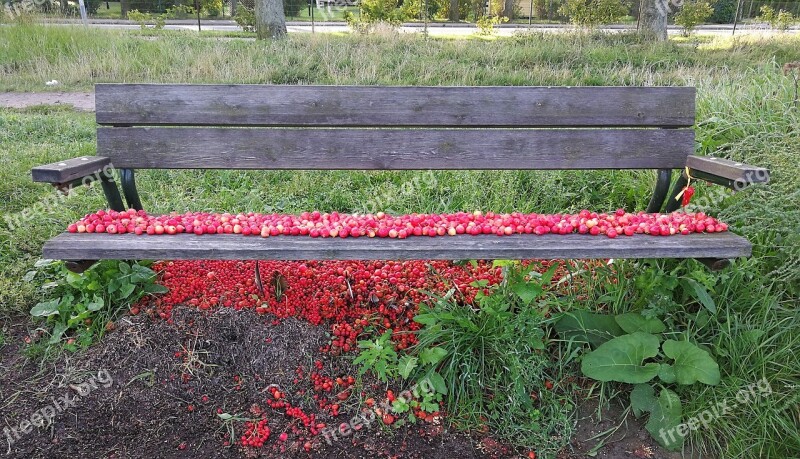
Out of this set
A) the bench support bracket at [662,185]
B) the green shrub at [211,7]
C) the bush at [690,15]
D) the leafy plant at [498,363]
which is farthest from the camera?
the green shrub at [211,7]

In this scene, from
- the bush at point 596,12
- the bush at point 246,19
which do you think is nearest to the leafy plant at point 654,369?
the bush at point 596,12

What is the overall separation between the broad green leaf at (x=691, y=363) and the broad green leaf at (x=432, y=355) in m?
0.91

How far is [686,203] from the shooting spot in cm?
275

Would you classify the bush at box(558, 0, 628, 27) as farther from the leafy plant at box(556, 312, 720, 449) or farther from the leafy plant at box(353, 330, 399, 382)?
the leafy plant at box(353, 330, 399, 382)

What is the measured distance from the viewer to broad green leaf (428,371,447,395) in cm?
238

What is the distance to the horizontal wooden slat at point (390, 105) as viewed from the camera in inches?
112

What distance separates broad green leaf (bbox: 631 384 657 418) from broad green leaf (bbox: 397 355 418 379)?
91cm

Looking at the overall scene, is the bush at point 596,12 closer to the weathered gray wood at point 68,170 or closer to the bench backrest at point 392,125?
the bench backrest at point 392,125

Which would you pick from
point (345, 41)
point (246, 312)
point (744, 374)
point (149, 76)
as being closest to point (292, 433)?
point (246, 312)

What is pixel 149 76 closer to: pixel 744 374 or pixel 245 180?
pixel 245 180

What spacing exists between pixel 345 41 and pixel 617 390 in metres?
8.76

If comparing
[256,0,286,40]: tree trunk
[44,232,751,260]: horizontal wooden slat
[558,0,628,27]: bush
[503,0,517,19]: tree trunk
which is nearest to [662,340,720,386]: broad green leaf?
[44,232,751,260]: horizontal wooden slat

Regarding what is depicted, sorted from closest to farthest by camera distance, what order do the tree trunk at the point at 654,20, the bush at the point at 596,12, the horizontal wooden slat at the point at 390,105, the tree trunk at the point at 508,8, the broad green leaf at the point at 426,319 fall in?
1. the broad green leaf at the point at 426,319
2. the horizontal wooden slat at the point at 390,105
3. the tree trunk at the point at 654,20
4. the bush at the point at 596,12
5. the tree trunk at the point at 508,8

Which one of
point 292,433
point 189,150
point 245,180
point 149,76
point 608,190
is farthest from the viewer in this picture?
point 149,76
